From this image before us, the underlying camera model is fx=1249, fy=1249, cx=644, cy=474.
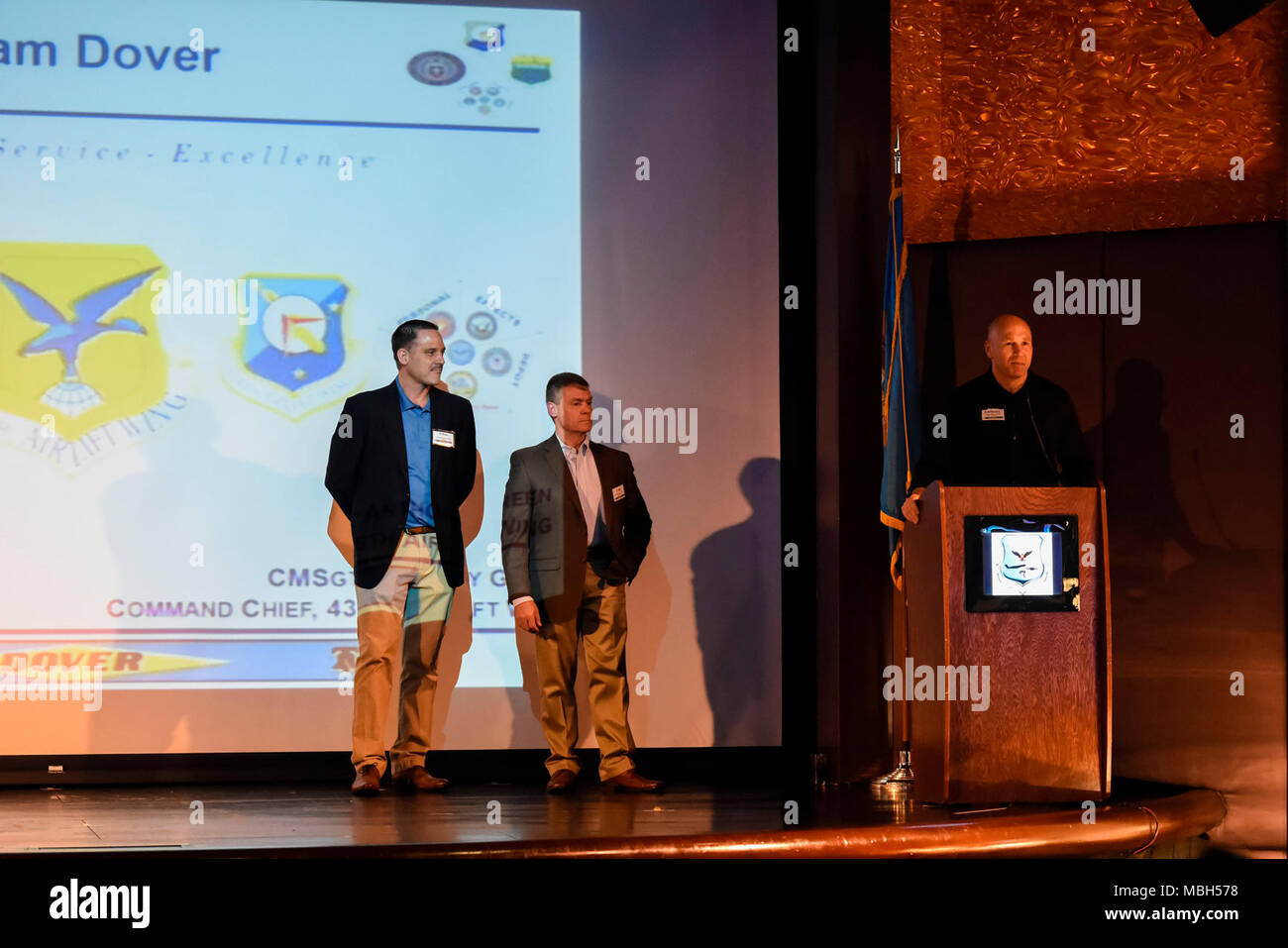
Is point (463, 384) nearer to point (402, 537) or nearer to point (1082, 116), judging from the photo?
point (402, 537)

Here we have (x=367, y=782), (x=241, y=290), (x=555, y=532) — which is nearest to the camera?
(x=367, y=782)

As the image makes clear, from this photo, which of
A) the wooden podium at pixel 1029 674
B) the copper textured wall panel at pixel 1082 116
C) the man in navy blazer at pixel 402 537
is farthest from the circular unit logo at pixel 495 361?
the wooden podium at pixel 1029 674

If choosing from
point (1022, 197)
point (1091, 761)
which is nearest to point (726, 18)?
point (1022, 197)

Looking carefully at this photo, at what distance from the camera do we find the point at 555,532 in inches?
172

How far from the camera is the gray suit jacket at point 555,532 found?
14.3 feet

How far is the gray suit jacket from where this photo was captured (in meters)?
4.36

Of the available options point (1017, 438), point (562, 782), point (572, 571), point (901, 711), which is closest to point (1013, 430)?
point (1017, 438)

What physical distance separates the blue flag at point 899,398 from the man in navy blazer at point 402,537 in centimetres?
151

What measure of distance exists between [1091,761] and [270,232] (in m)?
3.42

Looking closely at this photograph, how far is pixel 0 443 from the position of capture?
4.61 m

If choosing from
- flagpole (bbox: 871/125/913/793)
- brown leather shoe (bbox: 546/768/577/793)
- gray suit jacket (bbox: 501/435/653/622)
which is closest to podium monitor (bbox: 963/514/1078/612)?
flagpole (bbox: 871/125/913/793)

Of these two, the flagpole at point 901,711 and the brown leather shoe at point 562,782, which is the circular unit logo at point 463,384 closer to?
the brown leather shoe at point 562,782

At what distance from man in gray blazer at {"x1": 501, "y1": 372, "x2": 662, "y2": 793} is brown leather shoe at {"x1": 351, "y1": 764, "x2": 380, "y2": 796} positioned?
60 centimetres

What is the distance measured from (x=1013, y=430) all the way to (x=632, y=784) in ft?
5.76
